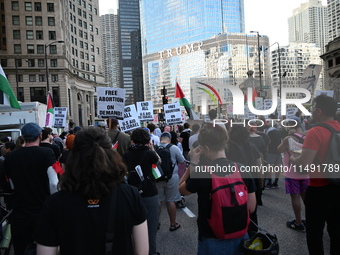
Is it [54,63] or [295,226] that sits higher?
[54,63]

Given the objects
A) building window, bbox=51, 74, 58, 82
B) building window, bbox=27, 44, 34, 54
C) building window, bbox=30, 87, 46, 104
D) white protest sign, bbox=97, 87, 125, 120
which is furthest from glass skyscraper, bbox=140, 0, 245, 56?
white protest sign, bbox=97, 87, 125, 120

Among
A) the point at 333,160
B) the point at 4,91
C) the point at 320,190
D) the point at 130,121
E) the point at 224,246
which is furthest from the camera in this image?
the point at 130,121

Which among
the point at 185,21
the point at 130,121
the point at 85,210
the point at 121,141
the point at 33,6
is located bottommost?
the point at 85,210

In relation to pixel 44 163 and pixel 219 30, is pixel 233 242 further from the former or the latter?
pixel 219 30

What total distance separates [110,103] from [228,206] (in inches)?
231

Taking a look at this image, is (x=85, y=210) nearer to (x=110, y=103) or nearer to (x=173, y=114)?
(x=110, y=103)

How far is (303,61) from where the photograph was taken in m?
89.9

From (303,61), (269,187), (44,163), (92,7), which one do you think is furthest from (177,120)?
(303,61)

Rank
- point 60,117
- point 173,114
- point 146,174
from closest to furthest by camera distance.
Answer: point 146,174, point 173,114, point 60,117

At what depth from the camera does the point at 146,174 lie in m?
4.54

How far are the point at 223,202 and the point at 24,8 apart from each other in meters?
69.1

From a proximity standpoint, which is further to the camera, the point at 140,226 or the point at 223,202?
the point at 223,202

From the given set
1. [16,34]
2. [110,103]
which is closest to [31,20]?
[16,34]

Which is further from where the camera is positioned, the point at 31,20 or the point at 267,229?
the point at 31,20
